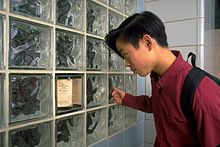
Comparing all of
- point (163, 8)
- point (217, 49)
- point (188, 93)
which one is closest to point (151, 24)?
point (188, 93)

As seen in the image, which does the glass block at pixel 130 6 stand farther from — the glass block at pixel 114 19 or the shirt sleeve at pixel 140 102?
the shirt sleeve at pixel 140 102

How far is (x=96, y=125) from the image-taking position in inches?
37.0

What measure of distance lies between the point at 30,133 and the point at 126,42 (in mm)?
405

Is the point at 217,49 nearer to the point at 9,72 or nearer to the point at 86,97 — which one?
the point at 86,97

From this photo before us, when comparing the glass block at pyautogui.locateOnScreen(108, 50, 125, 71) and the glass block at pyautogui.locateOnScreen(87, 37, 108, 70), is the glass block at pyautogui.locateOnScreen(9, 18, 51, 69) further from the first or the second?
the glass block at pyautogui.locateOnScreen(108, 50, 125, 71)

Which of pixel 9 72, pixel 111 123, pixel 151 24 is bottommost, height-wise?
pixel 111 123

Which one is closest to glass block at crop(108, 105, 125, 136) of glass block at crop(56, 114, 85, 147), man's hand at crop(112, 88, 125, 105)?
man's hand at crop(112, 88, 125, 105)

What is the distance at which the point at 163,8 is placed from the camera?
1.34m

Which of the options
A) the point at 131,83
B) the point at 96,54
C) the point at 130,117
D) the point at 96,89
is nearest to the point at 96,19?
the point at 96,54

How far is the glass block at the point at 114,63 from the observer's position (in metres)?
1.03

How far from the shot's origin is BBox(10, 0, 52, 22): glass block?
601 mm

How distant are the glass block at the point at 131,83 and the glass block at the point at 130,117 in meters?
0.11

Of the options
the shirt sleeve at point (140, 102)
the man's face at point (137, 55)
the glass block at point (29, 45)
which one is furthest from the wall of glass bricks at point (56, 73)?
the man's face at point (137, 55)

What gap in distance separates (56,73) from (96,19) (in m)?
0.34
